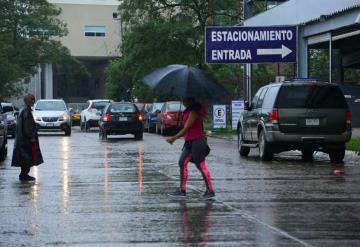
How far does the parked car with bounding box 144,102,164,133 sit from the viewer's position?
40906mm

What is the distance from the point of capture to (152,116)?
41375 mm

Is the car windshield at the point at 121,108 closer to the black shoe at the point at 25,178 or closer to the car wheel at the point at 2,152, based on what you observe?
the car wheel at the point at 2,152

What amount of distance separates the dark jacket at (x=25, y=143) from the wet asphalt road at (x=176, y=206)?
1.56 ft

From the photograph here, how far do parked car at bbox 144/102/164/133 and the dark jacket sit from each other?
81.0ft

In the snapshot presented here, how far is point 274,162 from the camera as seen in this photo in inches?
773

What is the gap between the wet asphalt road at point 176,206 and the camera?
887 cm

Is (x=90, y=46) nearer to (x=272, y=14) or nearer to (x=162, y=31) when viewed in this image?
(x=162, y=31)

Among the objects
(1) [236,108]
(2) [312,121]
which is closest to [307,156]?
(2) [312,121]

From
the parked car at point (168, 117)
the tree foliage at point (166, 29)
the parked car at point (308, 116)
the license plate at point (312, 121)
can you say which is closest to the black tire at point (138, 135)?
the parked car at point (168, 117)

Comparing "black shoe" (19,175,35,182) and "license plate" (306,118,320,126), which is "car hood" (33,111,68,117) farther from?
"black shoe" (19,175,35,182)

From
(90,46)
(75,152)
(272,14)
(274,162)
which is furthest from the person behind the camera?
(90,46)

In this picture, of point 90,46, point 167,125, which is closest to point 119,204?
point 167,125

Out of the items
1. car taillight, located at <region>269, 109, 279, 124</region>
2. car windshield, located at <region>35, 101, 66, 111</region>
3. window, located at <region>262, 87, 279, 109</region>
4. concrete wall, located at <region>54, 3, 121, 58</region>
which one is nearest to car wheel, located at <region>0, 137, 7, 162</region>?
window, located at <region>262, 87, 279, 109</region>

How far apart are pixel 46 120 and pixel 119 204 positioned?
25.5 meters
